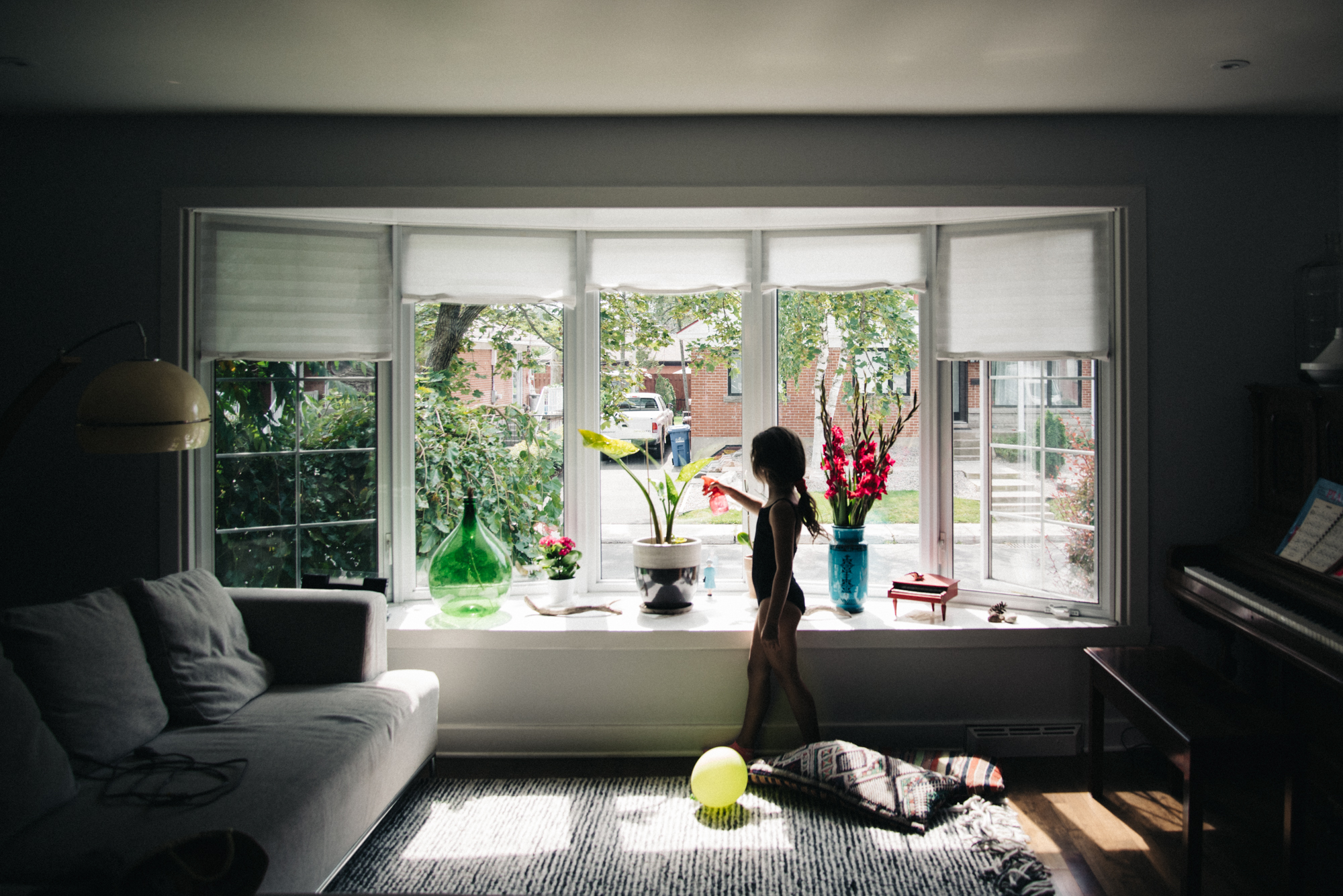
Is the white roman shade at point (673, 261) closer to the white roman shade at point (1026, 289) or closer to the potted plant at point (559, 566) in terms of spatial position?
the white roman shade at point (1026, 289)

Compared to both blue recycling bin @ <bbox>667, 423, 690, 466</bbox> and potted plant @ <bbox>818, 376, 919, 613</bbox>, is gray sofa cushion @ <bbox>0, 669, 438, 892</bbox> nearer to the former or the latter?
blue recycling bin @ <bbox>667, 423, 690, 466</bbox>

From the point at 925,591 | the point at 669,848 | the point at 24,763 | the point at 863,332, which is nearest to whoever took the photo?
the point at 24,763

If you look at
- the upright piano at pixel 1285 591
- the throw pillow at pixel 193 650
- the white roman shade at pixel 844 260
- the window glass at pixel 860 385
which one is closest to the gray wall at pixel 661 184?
the upright piano at pixel 1285 591

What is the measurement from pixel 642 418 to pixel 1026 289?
5.38 feet

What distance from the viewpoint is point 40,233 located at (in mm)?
2930

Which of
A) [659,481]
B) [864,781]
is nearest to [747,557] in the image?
[659,481]

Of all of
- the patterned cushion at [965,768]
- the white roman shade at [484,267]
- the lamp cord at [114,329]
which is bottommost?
the patterned cushion at [965,768]

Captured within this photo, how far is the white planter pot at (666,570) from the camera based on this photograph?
10.2ft

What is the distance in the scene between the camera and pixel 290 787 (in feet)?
6.23

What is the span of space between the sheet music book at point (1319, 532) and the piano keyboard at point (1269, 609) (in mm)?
170

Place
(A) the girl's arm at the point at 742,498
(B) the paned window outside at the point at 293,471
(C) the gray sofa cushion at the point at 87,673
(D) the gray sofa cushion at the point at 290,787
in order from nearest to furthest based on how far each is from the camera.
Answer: (D) the gray sofa cushion at the point at 290,787 < (C) the gray sofa cushion at the point at 87,673 < (A) the girl's arm at the point at 742,498 < (B) the paned window outside at the point at 293,471

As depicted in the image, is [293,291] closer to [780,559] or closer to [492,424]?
[492,424]

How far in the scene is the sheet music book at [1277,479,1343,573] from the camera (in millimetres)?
2320

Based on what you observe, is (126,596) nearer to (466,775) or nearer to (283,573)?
(283,573)
